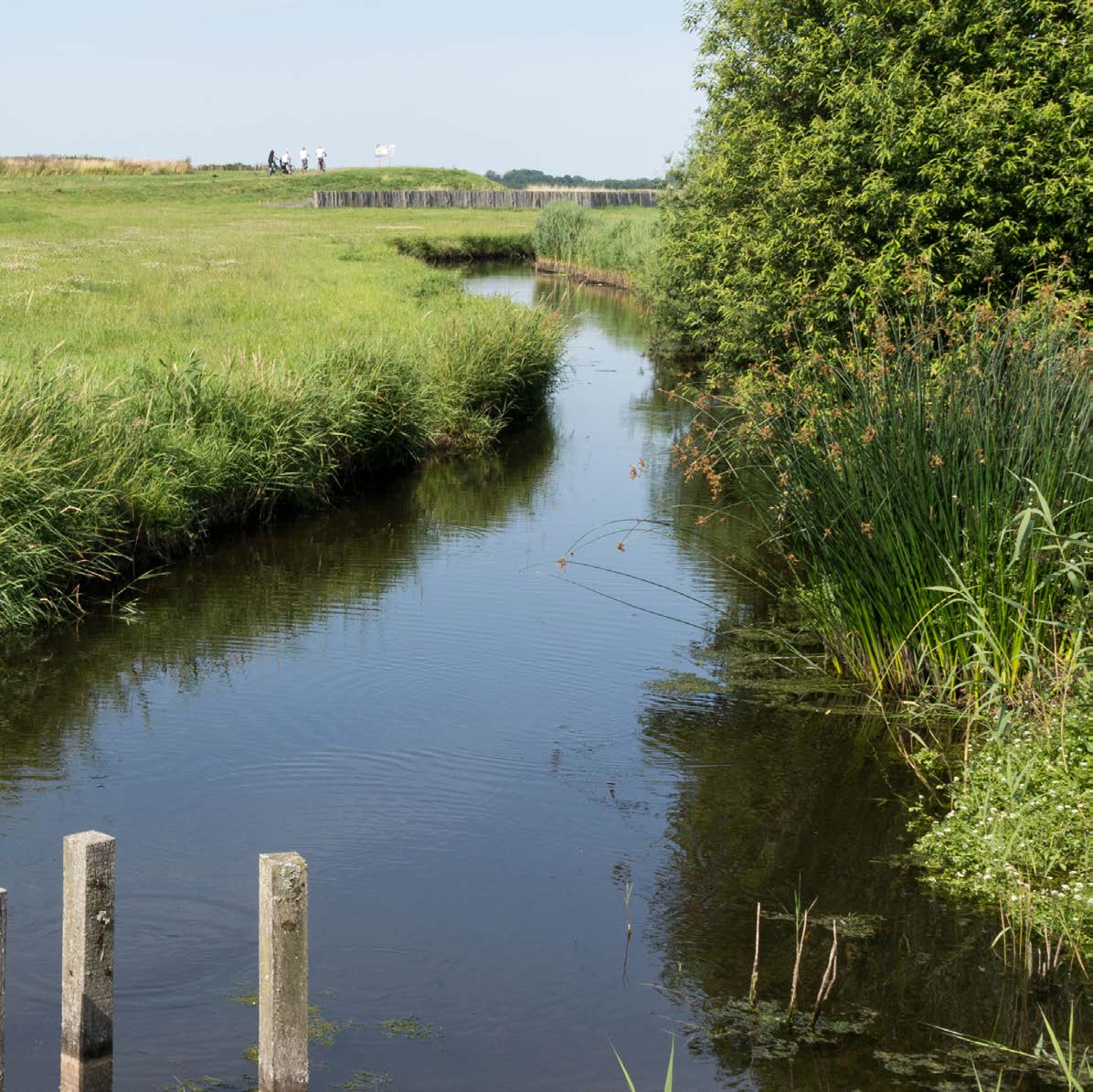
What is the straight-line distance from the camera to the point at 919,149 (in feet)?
39.8

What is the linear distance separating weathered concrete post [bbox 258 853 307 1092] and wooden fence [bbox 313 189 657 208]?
69707 millimetres

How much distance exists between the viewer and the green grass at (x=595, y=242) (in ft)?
131

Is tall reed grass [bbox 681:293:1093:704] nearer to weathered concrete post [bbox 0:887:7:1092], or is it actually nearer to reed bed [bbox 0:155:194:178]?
weathered concrete post [bbox 0:887:7:1092]

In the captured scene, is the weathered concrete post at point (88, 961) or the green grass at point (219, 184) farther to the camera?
the green grass at point (219, 184)

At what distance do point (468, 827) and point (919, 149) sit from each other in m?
7.95

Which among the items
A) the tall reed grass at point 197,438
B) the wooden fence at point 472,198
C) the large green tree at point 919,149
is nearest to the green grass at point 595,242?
the tall reed grass at point 197,438

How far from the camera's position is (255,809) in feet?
24.5

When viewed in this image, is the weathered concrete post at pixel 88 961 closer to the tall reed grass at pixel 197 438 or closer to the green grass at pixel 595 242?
the tall reed grass at pixel 197 438

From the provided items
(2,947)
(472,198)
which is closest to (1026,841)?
(2,947)

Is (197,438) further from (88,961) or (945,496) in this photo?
(88,961)

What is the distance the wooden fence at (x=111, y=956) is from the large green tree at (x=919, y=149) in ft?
27.5

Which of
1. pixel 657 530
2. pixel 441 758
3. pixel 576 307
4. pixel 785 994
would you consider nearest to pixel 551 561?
pixel 657 530

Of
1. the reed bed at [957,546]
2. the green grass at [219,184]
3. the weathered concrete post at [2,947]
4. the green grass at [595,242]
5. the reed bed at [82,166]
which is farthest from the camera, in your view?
the reed bed at [82,166]

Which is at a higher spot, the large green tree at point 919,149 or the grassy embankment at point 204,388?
the large green tree at point 919,149
